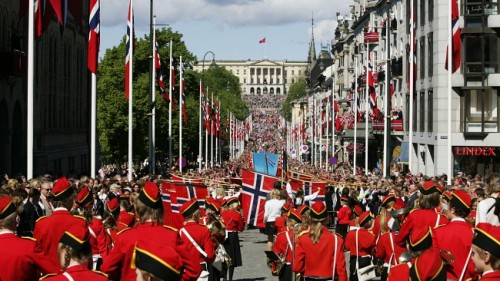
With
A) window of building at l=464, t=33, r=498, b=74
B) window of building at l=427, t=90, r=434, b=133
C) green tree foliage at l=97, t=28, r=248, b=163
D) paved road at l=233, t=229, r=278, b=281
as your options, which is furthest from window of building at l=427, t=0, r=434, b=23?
green tree foliage at l=97, t=28, r=248, b=163

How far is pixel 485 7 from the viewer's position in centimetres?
4531

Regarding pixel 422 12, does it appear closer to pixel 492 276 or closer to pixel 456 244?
pixel 456 244

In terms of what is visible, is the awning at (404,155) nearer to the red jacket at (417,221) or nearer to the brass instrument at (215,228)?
the brass instrument at (215,228)

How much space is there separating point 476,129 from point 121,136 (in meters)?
29.8

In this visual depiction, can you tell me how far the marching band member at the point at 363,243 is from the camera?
51.2 ft

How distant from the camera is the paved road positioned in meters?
21.6

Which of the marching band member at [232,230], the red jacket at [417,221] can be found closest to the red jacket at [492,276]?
the red jacket at [417,221]

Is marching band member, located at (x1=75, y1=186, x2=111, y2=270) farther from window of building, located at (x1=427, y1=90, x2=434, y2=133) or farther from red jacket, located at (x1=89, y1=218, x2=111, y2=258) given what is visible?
window of building, located at (x1=427, y1=90, x2=434, y2=133)

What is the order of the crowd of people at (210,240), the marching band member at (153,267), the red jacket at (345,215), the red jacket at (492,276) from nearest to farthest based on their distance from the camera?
1. the marching band member at (153,267)
2. the red jacket at (492,276)
3. the crowd of people at (210,240)
4. the red jacket at (345,215)

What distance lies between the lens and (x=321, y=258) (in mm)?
12039

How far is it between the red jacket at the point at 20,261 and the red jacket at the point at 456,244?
4.07 metres

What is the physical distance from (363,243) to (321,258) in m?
3.72

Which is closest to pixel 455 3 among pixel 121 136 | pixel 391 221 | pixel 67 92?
pixel 391 221

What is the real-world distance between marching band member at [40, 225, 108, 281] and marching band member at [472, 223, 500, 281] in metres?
2.59
